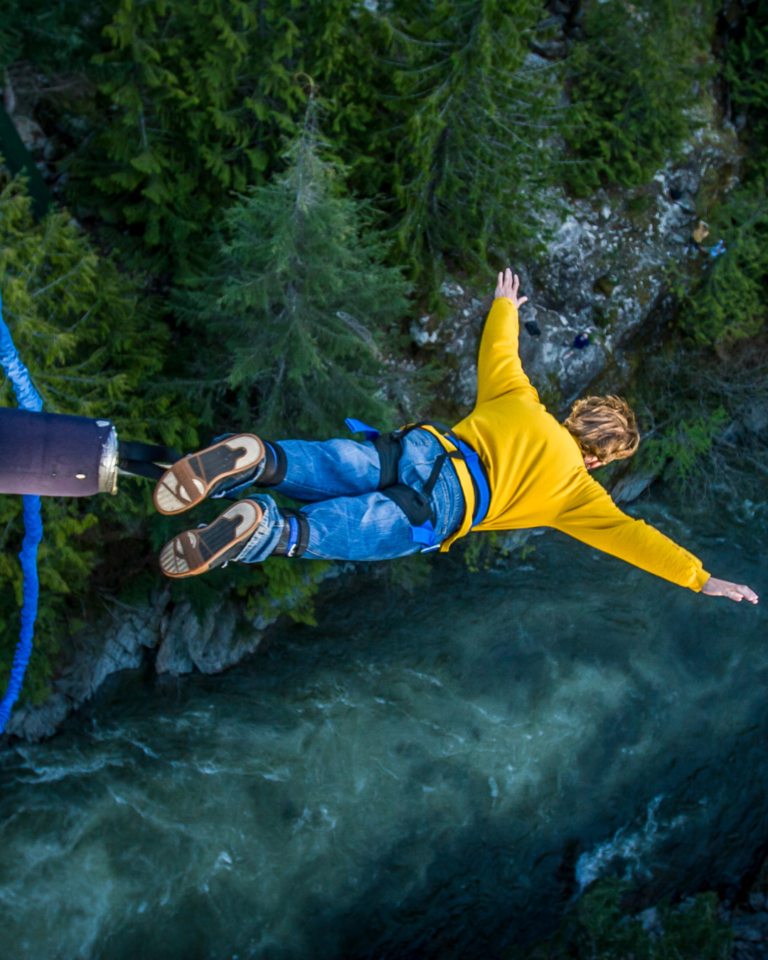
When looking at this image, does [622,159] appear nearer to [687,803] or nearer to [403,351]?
[403,351]

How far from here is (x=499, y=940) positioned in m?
7.41

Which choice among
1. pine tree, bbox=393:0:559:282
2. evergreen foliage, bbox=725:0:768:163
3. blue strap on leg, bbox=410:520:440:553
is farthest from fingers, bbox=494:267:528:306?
evergreen foliage, bbox=725:0:768:163

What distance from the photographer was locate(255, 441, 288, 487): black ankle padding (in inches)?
121

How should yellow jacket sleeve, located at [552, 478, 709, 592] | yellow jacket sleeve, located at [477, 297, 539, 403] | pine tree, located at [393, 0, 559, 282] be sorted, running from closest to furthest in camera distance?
yellow jacket sleeve, located at [552, 478, 709, 592] < yellow jacket sleeve, located at [477, 297, 539, 403] < pine tree, located at [393, 0, 559, 282]

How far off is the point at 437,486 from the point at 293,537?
0.87 metres

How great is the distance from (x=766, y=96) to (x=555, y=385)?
599cm

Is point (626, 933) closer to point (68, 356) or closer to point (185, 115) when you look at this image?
point (68, 356)

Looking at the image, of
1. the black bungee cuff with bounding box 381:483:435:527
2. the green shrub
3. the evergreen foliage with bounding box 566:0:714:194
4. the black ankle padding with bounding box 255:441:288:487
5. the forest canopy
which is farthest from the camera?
the green shrub

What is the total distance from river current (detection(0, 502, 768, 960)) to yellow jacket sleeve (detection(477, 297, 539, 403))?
5.53 m

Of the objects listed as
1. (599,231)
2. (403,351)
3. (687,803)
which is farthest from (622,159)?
(687,803)

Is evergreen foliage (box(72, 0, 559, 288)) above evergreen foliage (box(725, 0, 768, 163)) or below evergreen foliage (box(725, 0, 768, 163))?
below

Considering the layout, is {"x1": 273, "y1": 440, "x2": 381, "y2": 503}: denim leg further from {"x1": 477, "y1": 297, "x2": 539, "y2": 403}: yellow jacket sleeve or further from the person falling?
{"x1": 477, "y1": 297, "x2": 539, "y2": 403}: yellow jacket sleeve

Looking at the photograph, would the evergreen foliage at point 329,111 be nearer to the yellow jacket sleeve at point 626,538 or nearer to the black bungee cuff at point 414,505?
the black bungee cuff at point 414,505

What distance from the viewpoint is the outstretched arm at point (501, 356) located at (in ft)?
10.9
